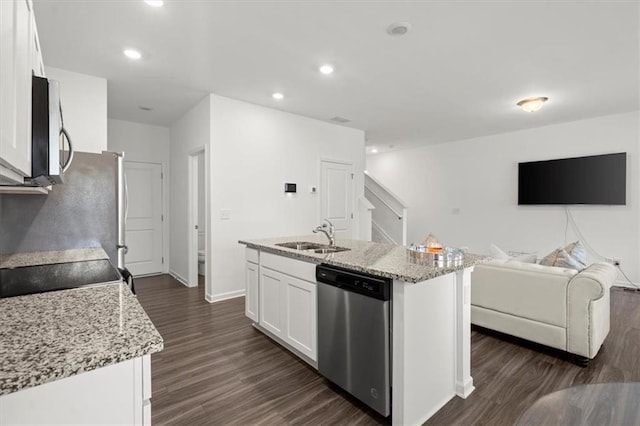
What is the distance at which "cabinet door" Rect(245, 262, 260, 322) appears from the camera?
3.00 metres

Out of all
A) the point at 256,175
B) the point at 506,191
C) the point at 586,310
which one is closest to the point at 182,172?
Answer: the point at 256,175

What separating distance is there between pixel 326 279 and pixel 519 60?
2.91 meters

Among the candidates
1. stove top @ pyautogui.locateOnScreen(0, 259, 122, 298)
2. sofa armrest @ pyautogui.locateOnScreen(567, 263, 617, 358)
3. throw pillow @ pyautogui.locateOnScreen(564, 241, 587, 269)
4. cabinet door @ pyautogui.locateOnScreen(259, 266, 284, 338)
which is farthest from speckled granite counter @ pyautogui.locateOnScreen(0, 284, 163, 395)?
throw pillow @ pyautogui.locateOnScreen(564, 241, 587, 269)

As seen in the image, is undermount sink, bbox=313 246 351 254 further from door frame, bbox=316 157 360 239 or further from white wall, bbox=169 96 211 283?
door frame, bbox=316 157 360 239

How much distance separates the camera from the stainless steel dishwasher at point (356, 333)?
1.72 metres

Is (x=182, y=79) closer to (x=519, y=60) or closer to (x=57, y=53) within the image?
(x=57, y=53)

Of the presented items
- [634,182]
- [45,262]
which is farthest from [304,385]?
[634,182]

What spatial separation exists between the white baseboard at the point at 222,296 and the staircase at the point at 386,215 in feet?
11.3

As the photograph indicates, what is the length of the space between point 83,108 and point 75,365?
3.71 m

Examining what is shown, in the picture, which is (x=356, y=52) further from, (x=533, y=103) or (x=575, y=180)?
(x=575, y=180)

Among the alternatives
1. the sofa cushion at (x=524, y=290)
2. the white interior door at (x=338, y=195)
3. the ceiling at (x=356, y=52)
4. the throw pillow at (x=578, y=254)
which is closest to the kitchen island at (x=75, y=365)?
the ceiling at (x=356, y=52)

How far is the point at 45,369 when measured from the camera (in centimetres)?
70

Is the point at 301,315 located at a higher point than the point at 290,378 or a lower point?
higher

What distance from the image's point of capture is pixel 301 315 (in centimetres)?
237
